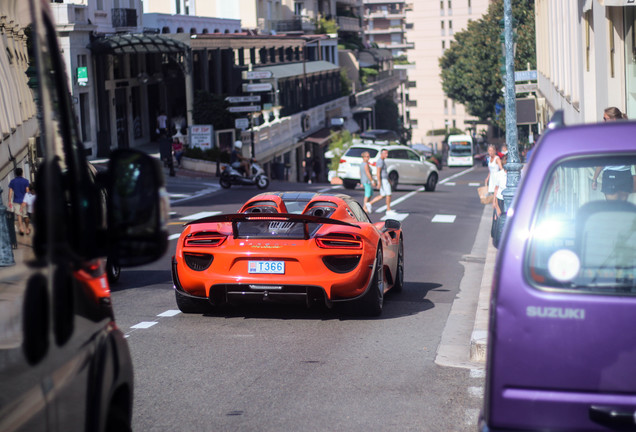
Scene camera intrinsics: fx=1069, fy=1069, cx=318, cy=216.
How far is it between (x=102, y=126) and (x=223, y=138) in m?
7.56

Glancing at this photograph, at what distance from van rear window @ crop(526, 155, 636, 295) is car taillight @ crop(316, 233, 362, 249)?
6.10 metres

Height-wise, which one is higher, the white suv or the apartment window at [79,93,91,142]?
the apartment window at [79,93,91,142]

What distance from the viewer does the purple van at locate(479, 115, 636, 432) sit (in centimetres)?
413

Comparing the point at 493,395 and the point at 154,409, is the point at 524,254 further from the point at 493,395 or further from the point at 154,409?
the point at 154,409

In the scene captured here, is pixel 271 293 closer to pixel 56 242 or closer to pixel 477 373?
pixel 477 373

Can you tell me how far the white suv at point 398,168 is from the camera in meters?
41.6

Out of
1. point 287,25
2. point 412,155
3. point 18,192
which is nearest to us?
point 18,192

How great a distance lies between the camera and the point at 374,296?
1104 cm

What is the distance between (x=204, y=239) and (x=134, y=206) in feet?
24.2

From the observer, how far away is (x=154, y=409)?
23.1ft

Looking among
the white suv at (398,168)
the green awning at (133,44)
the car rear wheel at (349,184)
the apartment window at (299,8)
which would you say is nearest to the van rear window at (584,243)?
the white suv at (398,168)

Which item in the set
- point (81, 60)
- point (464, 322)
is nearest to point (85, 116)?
point (81, 60)

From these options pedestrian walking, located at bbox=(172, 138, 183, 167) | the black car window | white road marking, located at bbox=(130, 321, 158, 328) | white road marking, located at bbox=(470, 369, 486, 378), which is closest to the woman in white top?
white road marking, located at bbox=(130, 321, 158, 328)

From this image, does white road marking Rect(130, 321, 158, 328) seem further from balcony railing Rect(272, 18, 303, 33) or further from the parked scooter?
balcony railing Rect(272, 18, 303, 33)
